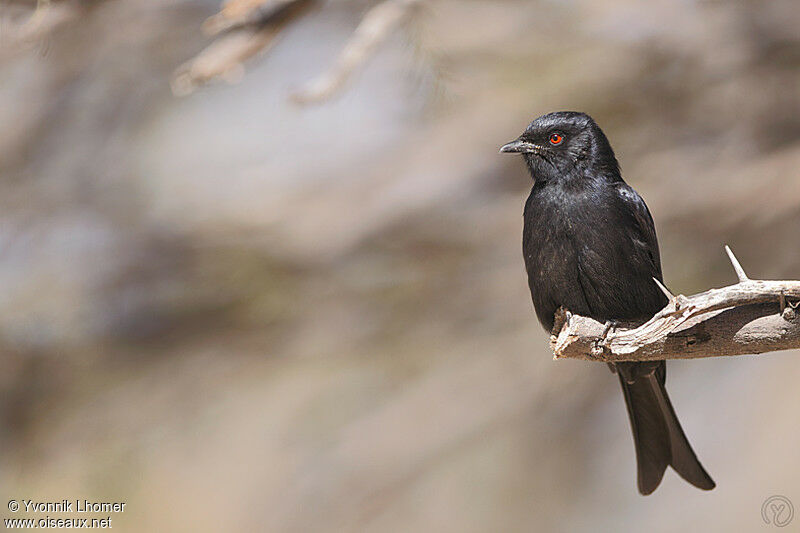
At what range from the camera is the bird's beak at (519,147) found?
226cm

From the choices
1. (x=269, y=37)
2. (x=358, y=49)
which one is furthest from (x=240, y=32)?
(x=358, y=49)

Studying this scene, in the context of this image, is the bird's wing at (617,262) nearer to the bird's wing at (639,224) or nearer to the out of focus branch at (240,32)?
the bird's wing at (639,224)

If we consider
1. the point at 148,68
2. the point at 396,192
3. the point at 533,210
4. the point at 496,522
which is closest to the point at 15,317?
the point at 148,68

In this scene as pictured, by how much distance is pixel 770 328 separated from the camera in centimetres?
180

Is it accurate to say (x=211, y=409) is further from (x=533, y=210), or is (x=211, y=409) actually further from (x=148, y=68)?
(x=533, y=210)

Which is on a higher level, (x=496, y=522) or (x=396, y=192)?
(x=396, y=192)

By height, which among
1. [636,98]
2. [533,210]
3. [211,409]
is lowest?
[211,409]

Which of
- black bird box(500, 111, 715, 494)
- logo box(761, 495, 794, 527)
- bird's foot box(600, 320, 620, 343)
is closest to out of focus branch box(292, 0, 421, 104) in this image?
black bird box(500, 111, 715, 494)

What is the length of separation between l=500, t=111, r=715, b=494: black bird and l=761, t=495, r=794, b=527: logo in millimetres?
→ 3236

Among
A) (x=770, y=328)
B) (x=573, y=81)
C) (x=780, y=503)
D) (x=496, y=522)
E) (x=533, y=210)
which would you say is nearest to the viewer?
(x=770, y=328)

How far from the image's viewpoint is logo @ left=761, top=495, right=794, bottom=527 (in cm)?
496

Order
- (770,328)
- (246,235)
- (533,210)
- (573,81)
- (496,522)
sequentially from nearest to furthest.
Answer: (770,328)
(533,210)
(573,81)
(246,235)
(496,522)

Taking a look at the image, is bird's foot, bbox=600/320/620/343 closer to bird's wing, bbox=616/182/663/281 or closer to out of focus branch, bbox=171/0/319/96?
bird's wing, bbox=616/182/663/281

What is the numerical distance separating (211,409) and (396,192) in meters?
2.17
